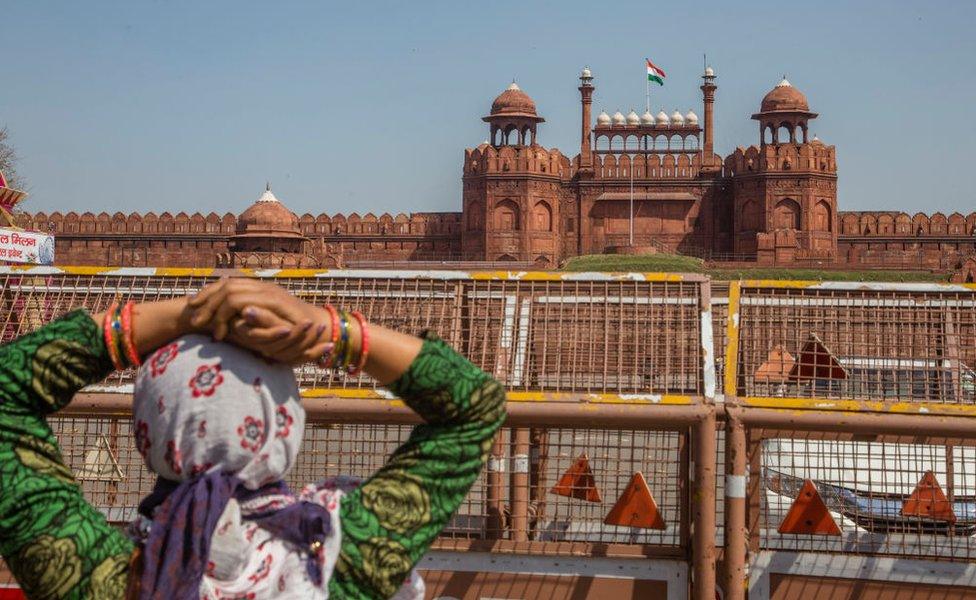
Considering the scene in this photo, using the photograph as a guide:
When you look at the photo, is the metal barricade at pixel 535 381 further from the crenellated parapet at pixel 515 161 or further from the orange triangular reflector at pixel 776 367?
the crenellated parapet at pixel 515 161

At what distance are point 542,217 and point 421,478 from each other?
42578mm

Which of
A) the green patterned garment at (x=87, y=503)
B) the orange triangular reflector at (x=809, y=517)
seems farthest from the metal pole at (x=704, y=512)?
the green patterned garment at (x=87, y=503)

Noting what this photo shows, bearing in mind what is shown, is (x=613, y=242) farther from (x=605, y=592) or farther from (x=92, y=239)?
(x=605, y=592)

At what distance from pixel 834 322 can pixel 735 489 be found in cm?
85

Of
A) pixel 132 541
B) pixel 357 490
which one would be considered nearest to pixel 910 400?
pixel 357 490

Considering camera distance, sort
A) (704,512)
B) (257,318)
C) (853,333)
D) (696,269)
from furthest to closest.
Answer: (696,269), (853,333), (704,512), (257,318)

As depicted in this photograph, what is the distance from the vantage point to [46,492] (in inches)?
66.0

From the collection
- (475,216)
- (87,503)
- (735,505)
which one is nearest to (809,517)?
(735,505)

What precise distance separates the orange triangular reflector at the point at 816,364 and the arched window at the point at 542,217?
39789 mm

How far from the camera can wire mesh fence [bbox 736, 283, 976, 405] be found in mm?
3857

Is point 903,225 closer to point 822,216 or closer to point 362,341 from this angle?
point 822,216

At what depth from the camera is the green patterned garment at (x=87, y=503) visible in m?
1.66

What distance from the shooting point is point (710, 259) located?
42.7 m

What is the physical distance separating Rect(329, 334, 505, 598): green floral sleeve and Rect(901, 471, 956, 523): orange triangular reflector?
2.33 m
